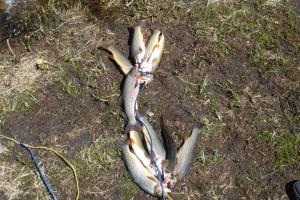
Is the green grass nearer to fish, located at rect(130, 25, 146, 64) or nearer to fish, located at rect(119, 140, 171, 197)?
fish, located at rect(119, 140, 171, 197)

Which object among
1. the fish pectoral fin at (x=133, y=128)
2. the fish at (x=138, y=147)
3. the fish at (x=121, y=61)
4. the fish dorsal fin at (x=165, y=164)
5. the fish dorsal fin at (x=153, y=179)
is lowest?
the fish dorsal fin at (x=153, y=179)

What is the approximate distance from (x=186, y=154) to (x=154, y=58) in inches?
44.6

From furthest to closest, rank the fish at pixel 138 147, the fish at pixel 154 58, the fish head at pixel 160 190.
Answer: the fish at pixel 154 58
the fish at pixel 138 147
the fish head at pixel 160 190

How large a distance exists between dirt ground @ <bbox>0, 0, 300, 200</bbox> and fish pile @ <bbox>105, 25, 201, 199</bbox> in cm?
9

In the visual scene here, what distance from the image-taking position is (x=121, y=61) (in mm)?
5203

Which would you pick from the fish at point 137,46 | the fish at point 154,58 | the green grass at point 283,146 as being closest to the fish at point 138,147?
the fish at point 154,58

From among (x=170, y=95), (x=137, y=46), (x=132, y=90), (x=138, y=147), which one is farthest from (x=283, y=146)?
(x=137, y=46)

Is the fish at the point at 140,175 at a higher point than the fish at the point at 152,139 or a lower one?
lower

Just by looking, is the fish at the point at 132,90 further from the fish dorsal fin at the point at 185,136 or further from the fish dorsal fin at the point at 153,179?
the fish dorsal fin at the point at 153,179

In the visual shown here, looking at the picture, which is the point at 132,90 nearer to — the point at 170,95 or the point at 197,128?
the point at 170,95

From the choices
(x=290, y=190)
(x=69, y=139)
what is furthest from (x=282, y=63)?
(x=69, y=139)

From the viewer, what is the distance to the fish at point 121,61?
5.18m

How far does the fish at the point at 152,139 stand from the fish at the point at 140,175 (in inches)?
6.9

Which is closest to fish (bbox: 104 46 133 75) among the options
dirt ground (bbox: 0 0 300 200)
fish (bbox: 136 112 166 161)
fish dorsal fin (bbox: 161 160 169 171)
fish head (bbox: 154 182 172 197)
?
Answer: dirt ground (bbox: 0 0 300 200)
